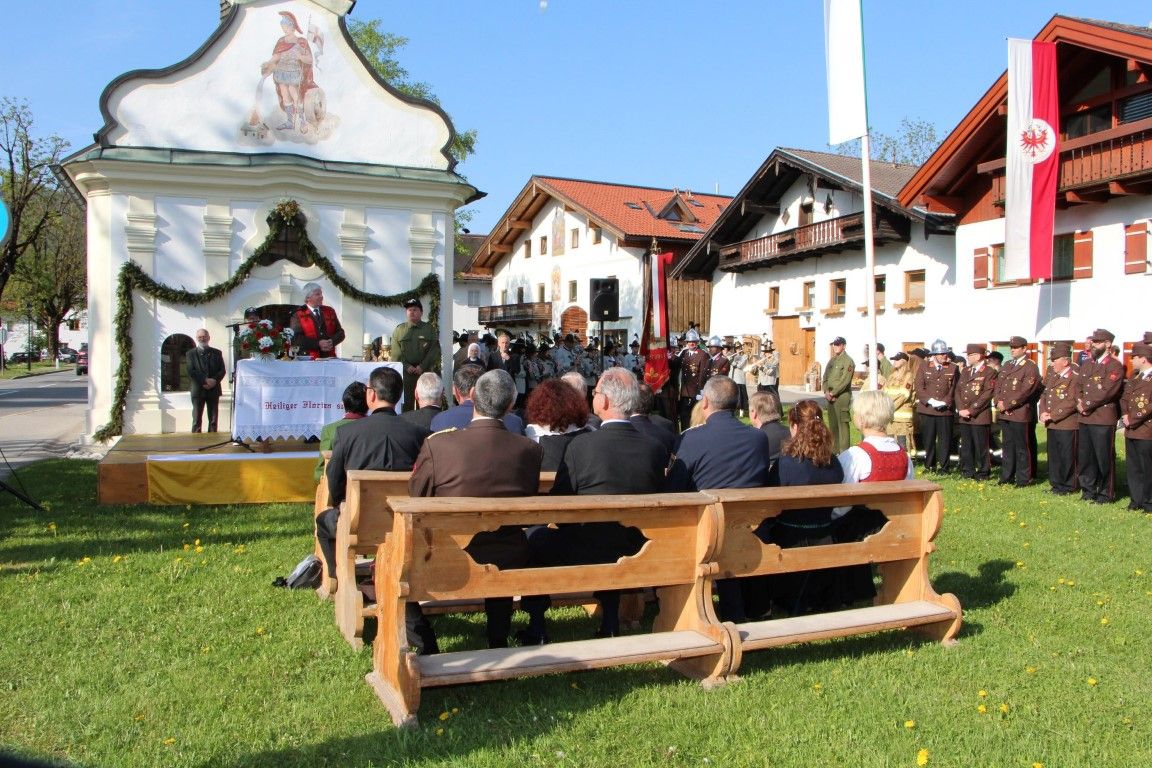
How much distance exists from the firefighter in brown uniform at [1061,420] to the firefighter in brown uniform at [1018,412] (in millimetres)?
274

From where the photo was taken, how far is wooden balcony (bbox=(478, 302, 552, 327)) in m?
49.7

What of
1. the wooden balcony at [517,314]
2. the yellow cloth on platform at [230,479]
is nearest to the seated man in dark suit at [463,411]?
the yellow cloth on platform at [230,479]

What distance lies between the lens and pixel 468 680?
408cm

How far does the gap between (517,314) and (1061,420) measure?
4123 cm

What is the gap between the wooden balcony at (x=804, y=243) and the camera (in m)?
28.3

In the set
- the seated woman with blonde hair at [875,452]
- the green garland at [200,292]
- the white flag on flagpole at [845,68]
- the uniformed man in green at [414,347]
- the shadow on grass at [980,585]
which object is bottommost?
the shadow on grass at [980,585]

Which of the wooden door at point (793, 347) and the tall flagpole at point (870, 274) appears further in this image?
the wooden door at point (793, 347)

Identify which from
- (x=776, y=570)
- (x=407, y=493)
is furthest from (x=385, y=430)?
(x=776, y=570)

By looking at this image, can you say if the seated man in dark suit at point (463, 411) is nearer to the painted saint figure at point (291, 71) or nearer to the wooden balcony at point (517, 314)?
the painted saint figure at point (291, 71)

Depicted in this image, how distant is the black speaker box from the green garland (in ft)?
12.2

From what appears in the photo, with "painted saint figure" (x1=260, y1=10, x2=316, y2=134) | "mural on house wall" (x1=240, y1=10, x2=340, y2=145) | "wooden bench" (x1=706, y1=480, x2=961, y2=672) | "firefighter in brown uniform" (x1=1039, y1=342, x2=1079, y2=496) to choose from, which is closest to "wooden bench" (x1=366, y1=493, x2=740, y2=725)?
"wooden bench" (x1=706, y1=480, x2=961, y2=672)

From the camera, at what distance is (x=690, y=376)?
58.9 feet

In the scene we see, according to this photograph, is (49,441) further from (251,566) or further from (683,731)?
(683,731)

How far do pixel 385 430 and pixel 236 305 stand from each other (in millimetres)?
10799
